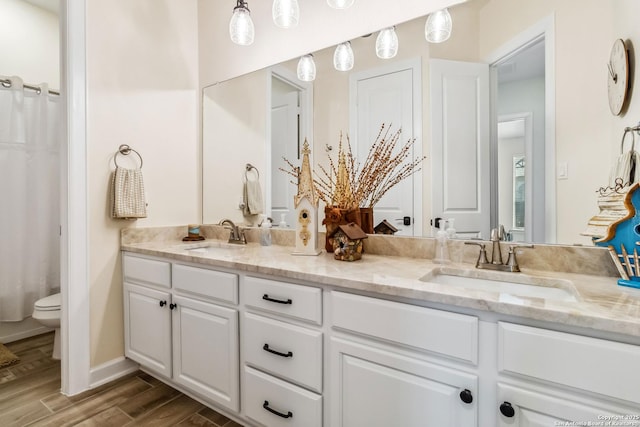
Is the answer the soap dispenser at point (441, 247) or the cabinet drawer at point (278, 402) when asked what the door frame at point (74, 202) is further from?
the soap dispenser at point (441, 247)

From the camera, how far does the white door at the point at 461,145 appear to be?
1.43 metres

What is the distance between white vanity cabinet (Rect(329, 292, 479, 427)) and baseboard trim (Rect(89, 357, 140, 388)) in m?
1.58

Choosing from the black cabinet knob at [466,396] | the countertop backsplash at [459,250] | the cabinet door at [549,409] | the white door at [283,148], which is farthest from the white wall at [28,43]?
the cabinet door at [549,409]

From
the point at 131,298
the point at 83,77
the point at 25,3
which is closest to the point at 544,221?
the point at 131,298

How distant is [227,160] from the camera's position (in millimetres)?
2402

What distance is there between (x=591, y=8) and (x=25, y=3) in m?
3.95

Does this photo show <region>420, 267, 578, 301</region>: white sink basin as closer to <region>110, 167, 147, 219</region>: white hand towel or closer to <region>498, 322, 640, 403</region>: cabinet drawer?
<region>498, 322, 640, 403</region>: cabinet drawer

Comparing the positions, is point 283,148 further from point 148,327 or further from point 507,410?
point 507,410

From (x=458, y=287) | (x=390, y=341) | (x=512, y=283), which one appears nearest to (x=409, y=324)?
(x=390, y=341)

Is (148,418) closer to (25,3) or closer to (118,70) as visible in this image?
(118,70)

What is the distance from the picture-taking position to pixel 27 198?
249 centimetres

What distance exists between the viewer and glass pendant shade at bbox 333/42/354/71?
5.85 ft

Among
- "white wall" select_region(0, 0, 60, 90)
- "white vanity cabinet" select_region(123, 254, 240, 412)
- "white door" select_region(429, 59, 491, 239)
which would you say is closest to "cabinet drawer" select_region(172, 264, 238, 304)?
"white vanity cabinet" select_region(123, 254, 240, 412)

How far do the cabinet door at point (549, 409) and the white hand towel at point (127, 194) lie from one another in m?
2.06
